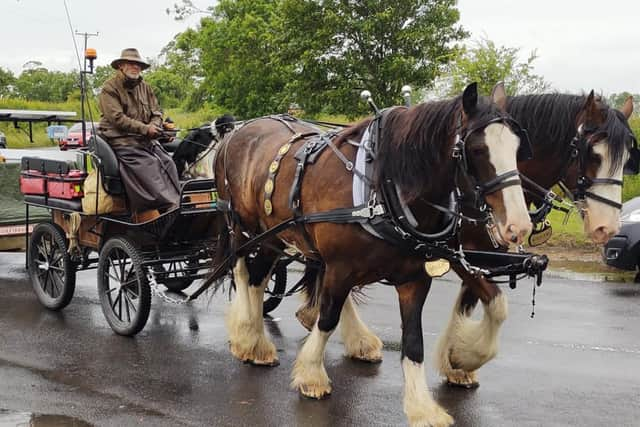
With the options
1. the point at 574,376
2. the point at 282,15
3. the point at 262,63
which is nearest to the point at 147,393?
the point at 574,376

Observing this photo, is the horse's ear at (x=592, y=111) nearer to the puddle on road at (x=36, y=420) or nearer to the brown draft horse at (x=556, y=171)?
the brown draft horse at (x=556, y=171)

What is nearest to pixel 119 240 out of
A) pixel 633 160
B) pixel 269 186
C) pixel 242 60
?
pixel 269 186

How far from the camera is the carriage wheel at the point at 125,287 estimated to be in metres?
6.68

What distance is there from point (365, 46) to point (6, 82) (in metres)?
52.8

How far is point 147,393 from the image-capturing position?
18.0 ft

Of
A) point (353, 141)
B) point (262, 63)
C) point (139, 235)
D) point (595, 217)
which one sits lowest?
point (139, 235)

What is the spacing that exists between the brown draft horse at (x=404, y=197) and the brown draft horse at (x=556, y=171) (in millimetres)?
246

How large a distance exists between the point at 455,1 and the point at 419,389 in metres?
17.1

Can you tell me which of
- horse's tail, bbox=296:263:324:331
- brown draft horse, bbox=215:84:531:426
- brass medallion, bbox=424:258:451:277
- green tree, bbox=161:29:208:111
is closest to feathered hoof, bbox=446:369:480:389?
brown draft horse, bbox=215:84:531:426

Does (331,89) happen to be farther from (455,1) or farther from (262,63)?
(262,63)

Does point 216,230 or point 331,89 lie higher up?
point 331,89

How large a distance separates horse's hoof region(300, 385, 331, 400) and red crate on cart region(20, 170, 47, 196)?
4.02 metres

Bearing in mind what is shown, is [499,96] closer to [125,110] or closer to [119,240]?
[119,240]

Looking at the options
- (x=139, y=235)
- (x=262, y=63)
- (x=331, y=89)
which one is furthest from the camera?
(x=262, y=63)
